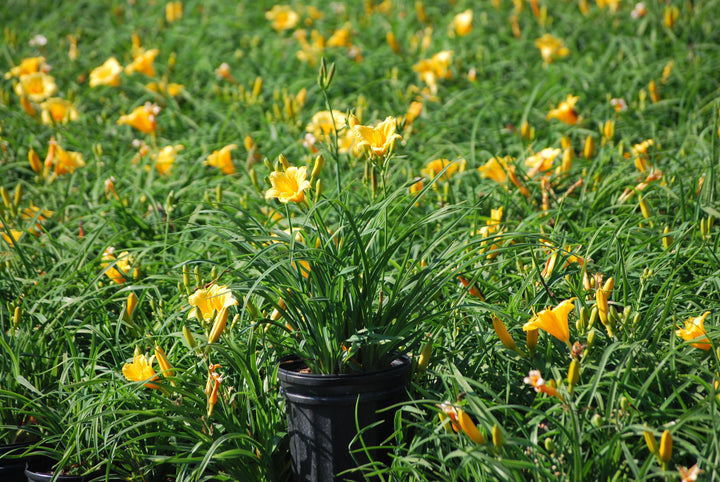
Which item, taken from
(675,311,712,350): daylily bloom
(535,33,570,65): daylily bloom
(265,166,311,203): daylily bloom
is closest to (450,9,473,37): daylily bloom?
(535,33,570,65): daylily bloom

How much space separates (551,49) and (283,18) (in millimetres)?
2336

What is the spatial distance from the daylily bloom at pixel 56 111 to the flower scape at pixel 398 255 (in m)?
0.03

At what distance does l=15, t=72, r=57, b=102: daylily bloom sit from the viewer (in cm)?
380

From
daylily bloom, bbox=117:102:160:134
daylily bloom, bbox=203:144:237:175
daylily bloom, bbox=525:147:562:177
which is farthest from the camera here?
daylily bloom, bbox=117:102:160:134

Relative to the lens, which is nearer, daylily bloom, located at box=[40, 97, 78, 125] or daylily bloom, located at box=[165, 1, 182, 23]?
daylily bloom, located at box=[40, 97, 78, 125]

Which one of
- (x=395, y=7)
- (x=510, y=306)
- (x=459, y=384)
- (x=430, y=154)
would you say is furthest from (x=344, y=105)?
(x=459, y=384)

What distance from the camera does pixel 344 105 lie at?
4082 millimetres

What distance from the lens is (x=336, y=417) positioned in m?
1.67

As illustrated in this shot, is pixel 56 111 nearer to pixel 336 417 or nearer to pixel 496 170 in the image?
pixel 496 170

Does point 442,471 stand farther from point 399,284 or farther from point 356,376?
point 399,284

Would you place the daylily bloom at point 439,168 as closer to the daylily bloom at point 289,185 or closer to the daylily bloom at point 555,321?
the daylily bloom at point 289,185

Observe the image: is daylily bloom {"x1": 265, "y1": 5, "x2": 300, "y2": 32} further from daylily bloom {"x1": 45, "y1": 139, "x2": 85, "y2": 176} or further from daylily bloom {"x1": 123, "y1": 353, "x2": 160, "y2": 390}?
daylily bloom {"x1": 123, "y1": 353, "x2": 160, "y2": 390}

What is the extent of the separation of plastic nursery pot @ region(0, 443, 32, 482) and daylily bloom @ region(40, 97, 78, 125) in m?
2.16

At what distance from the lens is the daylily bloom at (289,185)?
5.60 ft
